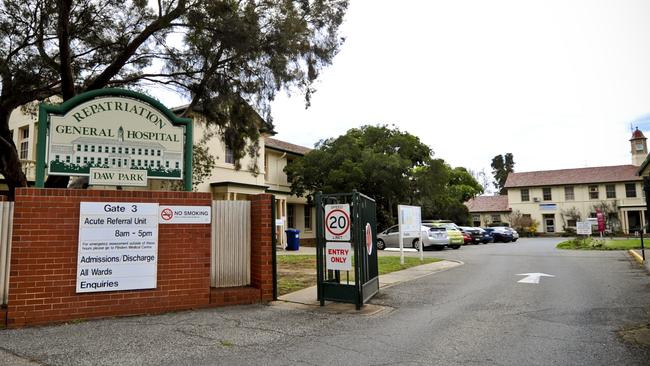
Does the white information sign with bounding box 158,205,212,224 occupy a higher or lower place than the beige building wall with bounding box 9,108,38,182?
lower

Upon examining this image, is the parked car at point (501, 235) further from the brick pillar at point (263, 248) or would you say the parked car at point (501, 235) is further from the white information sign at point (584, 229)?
the brick pillar at point (263, 248)

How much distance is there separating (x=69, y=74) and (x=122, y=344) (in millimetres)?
8566

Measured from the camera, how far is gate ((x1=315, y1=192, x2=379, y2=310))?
27.8ft

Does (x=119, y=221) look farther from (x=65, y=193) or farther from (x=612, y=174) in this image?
(x=612, y=174)

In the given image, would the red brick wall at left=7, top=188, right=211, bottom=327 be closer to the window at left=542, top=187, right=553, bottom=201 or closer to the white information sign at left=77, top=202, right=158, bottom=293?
the white information sign at left=77, top=202, right=158, bottom=293

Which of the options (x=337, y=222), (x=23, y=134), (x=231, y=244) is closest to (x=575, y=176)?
(x=23, y=134)

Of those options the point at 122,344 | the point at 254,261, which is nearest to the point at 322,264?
the point at 254,261

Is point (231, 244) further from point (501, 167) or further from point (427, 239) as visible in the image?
point (501, 167)

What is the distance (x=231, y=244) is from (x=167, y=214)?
1451mm

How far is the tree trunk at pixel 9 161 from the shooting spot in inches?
512

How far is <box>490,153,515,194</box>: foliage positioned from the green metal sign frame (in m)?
98.6

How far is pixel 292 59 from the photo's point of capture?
531 inches

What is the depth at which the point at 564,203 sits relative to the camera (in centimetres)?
5541

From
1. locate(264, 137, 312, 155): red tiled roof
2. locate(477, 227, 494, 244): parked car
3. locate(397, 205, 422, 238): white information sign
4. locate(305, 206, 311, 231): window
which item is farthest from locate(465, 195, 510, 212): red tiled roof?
locate(397, 205, 422, 238): white information sign
